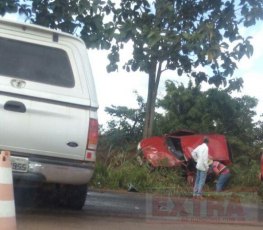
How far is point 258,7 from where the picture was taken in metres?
13.0

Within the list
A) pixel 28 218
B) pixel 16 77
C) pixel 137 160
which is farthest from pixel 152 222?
pixel 137 160

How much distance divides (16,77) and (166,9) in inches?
316

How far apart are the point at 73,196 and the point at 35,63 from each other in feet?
6.47

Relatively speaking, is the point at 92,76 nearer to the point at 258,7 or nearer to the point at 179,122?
the point at 258,7

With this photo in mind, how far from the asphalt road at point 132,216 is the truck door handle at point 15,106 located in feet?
4.03

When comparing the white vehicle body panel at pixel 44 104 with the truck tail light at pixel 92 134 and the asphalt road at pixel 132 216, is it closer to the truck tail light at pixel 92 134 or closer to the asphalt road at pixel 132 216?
the truck tail light at pixel 92 134

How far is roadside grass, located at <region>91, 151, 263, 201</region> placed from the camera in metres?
12.9

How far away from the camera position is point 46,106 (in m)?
5.65

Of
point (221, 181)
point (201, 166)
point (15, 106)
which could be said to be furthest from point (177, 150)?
point (15, 106)

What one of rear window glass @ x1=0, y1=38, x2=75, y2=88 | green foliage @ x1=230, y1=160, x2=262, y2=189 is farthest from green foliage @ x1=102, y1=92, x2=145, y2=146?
rear window glass @ x1=0, y1=38, x2=75, y2=88

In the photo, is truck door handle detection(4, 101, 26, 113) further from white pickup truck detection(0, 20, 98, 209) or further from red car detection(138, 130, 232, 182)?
red car detection(138, 130, 232, 182)

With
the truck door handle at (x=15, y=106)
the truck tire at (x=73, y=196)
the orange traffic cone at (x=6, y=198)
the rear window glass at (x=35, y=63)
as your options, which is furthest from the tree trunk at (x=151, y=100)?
the orange traffic cone at (x=6, y=198)

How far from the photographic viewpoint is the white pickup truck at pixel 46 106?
5.55 metres

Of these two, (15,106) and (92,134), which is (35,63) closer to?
(15,106)
